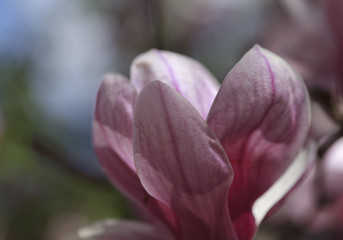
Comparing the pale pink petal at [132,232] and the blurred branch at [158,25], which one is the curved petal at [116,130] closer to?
the pale pink petal at [132,232]

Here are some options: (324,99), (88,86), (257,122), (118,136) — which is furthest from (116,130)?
(88,86)

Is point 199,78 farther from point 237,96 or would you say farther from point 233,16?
point 233,16

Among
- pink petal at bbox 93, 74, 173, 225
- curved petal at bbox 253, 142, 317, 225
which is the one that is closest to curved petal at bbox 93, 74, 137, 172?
pink petal at bbox 93, 74, 173, 225

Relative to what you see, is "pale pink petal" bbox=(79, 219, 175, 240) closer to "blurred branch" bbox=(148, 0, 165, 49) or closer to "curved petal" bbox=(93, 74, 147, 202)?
"curved petal" bbox=(93, 74, 147, 202)

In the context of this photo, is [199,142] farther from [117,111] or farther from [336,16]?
[336,16]

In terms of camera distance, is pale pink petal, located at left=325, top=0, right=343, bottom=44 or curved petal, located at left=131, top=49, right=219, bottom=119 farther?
pale pink petal, located at left=325, top=0, right=343, bottom=44

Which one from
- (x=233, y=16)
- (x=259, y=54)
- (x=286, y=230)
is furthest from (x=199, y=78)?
(x=233, y=16)
